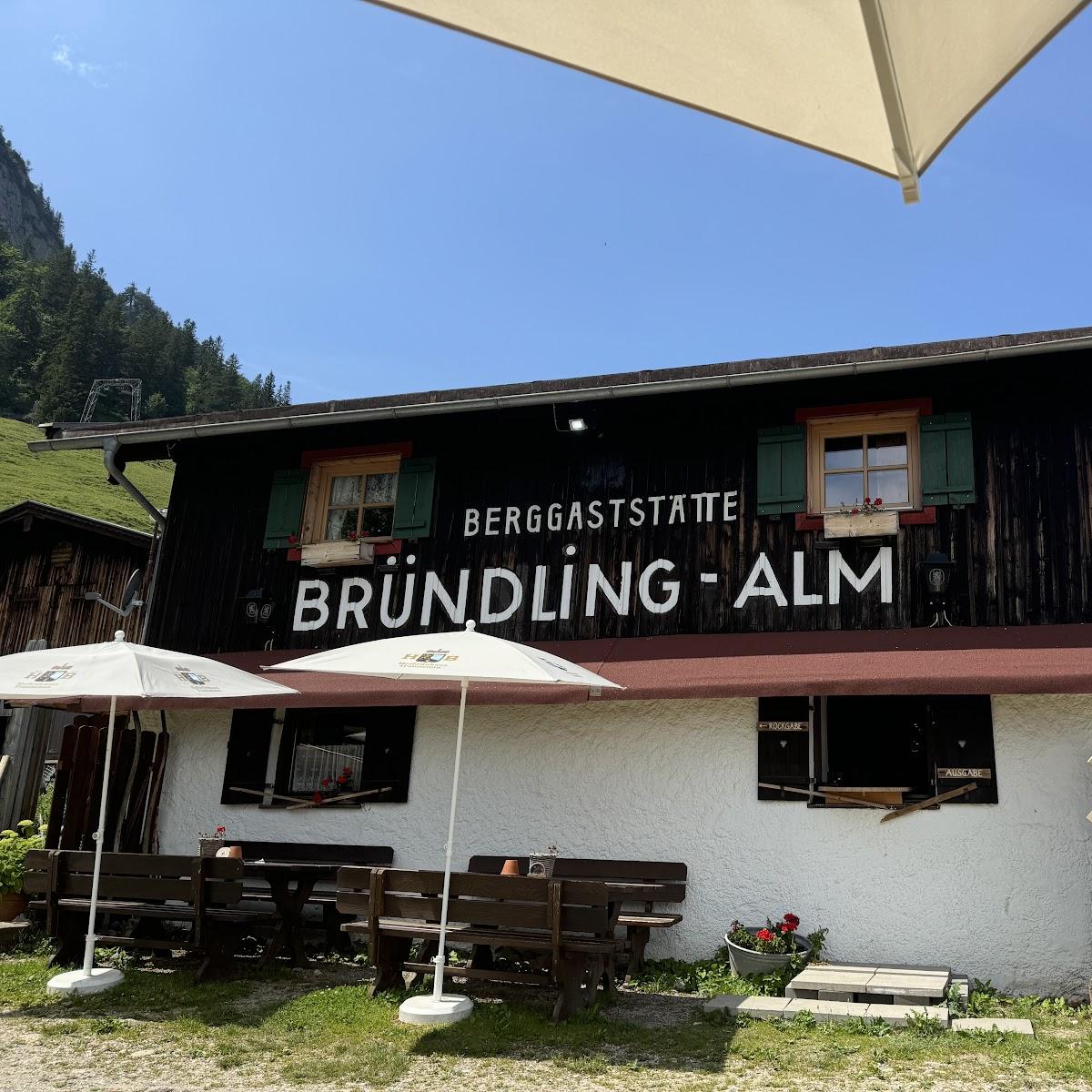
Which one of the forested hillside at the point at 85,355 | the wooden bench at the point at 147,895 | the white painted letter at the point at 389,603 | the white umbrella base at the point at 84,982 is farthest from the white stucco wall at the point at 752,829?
the forested hillside at the point at 85,355

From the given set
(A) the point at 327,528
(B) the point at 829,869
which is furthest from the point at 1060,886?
(A) the point at 327,528

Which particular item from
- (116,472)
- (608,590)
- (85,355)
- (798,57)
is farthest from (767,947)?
(85,355)

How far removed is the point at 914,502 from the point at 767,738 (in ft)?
7.72

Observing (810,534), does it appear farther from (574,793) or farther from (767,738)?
(574,793)

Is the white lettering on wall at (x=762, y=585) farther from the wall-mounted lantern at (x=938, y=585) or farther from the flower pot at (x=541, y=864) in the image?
the flower pot at (x=541, y=864)

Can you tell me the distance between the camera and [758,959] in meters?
7.77

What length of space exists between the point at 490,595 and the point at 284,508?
8.24 feet

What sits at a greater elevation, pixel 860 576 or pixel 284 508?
pixel 284 508

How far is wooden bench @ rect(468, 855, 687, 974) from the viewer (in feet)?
26.9

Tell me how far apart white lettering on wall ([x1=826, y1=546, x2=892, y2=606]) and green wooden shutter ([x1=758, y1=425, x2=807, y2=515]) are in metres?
0.56

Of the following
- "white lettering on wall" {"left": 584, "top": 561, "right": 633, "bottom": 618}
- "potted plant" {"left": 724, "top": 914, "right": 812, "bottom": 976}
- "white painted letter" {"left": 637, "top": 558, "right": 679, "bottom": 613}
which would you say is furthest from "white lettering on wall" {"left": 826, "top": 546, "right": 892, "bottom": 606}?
"potted plant" {"left": 724, "top": 914, "right": 812, "bottom": 976}

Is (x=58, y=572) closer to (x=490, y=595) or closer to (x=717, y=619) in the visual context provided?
(x=490, y=595)

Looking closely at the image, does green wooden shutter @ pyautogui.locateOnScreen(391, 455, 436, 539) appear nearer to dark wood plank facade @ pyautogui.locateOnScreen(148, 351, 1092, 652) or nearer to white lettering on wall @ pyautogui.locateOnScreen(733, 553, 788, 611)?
dark wood plank facade @ pyautogui.locateOnScreen(148, 351, 1092, 652)

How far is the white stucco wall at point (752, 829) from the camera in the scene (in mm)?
7809
